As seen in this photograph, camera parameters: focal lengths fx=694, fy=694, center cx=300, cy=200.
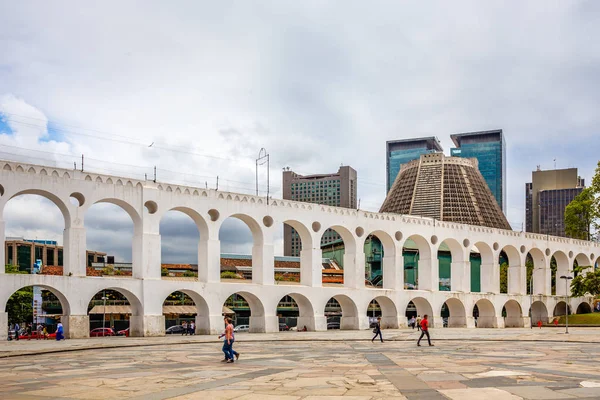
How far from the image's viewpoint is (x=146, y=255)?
38.4m

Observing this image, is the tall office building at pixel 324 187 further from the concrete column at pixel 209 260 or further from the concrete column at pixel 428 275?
the concrete column at pixel 209 260

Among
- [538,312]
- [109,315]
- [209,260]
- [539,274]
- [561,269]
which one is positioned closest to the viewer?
[209,260]

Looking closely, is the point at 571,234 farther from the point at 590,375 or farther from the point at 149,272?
the point at 590,375

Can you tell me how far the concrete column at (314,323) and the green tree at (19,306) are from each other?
84.8ft

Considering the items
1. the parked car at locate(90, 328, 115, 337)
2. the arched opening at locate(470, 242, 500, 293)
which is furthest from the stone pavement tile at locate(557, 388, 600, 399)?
the arched opening at locate(470, 242, 500, 293)

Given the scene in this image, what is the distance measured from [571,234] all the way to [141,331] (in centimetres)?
5395

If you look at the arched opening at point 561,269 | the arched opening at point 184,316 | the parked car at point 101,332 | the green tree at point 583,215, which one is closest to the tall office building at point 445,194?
the green tree at point 583,215

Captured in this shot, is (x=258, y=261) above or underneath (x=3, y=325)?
above

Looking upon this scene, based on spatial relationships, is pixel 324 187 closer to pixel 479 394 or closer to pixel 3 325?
pixel 3 325

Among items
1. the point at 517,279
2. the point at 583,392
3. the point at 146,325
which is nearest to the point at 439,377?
the point at 583,392

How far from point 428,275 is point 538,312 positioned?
16.8 metres

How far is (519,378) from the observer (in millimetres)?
14828

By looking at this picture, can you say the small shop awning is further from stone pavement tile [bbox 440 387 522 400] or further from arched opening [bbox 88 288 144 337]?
stone pavement tile [bbox 440 387 522 400]

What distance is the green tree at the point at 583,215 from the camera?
68.8 m
